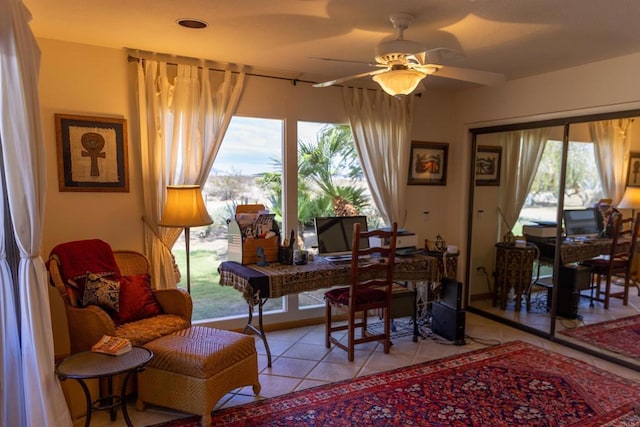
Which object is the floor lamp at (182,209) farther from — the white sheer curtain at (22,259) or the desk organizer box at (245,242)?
the white sheer curtain at (22,259)

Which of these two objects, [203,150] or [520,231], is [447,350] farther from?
[203,150]

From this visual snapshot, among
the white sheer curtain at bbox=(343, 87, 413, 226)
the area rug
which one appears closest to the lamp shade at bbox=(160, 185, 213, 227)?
the area rug

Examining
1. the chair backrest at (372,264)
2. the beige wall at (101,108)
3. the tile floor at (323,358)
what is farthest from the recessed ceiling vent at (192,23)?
the tile floor at (323,358)

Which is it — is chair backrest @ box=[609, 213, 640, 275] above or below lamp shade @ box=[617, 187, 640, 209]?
below

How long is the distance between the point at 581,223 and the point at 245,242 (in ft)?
9.71

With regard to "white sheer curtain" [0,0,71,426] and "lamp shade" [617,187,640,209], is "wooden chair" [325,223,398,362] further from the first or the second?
"white sheer curtain" [0,0,71,426]

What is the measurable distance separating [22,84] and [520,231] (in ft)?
13.8

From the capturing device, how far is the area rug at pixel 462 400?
2583 millimetres

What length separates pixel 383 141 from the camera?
4.38 m

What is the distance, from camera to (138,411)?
2.67 metres

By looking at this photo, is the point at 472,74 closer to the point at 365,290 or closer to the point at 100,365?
the point at 365,290

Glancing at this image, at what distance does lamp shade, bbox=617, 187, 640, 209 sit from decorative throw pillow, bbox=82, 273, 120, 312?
12.9ft

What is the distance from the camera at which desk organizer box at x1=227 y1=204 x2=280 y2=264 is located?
11.4 ft

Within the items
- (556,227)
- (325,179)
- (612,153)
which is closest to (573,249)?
(556,227)
